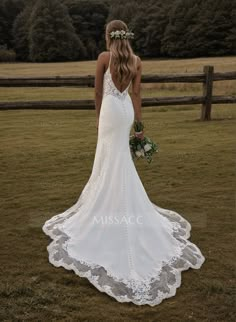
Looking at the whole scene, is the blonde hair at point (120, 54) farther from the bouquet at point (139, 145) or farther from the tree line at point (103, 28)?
the tree line at point (103, 28)

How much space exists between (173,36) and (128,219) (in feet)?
183

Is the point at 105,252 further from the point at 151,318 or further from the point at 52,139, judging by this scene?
the point at 52,139

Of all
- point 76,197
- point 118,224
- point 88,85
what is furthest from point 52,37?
point 118,224

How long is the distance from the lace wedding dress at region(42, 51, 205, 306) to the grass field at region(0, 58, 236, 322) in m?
0.12

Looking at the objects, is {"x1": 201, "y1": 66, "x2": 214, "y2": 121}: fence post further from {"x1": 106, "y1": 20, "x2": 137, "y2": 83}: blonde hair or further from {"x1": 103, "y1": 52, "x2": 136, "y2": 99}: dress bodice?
{"x1": 106, "y1": 20, "x2": 137, "y2": 83}: blonde hair

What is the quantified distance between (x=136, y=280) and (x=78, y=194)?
116 inches

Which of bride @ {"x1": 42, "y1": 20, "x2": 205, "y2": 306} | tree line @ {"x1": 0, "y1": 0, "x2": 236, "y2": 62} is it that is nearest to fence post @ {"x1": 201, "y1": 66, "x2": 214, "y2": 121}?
bride @ {"x1": 42, "y1": 20, "x2": 205, "y2": 306}

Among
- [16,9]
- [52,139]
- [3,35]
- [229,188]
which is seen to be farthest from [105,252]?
[16,9]

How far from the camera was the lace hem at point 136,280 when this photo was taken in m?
3.87

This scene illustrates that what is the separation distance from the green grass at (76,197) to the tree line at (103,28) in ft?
143

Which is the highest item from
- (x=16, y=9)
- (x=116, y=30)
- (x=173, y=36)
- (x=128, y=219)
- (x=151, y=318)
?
(x=16, y=9)

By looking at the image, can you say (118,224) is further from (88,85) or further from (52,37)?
(52,37)

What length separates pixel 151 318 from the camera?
3.58m

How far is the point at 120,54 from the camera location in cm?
453
